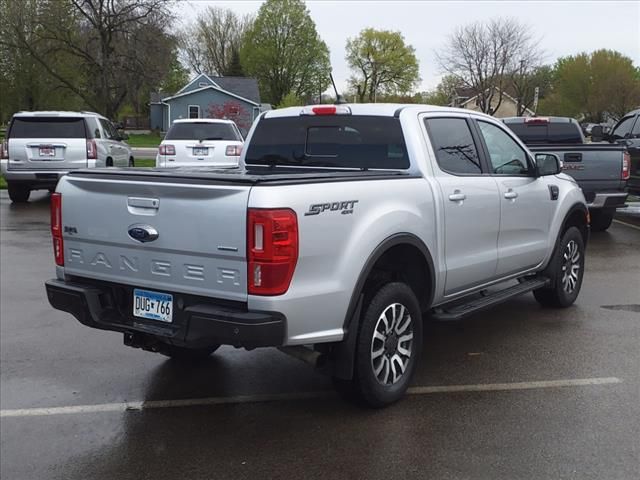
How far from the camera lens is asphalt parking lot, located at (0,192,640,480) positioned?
353 cm

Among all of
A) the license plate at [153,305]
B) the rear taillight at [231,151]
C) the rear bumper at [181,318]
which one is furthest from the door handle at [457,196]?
the rear taillight at [231,151]

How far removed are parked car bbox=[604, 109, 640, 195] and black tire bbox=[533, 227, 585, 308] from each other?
560cm

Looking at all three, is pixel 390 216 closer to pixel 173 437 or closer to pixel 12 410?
pixel 173 437

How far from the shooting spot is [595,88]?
60.7 meters

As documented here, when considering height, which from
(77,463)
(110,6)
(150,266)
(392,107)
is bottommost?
(77,463)

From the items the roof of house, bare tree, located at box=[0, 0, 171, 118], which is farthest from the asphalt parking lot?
the roof of house

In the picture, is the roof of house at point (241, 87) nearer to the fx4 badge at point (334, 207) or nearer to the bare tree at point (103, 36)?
the bare tree at point (103, 36)

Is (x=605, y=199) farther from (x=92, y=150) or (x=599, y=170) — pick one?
(x=92, y=150)

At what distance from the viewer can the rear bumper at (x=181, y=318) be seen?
3.46m

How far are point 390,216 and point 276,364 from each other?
5.36 ft

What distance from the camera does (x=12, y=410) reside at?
4219 millimetres

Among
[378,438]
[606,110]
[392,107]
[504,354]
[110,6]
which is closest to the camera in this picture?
[378,438]

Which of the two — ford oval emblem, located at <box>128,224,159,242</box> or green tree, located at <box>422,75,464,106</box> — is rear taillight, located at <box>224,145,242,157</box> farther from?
green tree, located at <box>422,75,464,106</box>

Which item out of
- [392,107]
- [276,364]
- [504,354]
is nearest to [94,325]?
[276,364]
